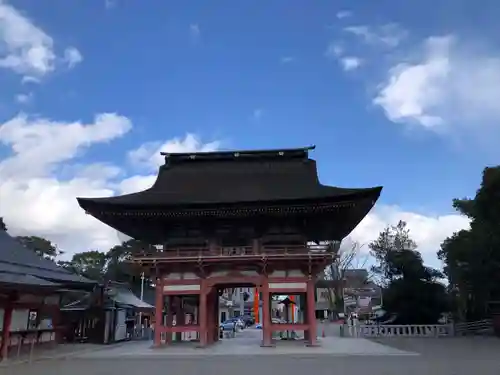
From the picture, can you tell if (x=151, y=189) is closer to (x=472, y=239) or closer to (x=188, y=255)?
(x=188, y=255)

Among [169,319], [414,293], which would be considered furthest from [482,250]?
[169,319]

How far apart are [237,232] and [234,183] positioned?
3157 millimetres

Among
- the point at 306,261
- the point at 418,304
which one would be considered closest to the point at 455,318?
the point at 418,304

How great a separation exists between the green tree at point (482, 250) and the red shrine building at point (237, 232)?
11051 millimetres

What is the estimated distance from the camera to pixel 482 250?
95.1ft

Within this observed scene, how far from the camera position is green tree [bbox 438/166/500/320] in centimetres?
2883

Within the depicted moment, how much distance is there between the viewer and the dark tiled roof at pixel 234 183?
2112cm

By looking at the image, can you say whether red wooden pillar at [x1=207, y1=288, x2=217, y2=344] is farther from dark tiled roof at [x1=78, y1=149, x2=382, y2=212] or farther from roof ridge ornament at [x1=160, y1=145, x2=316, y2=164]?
roof ridge ornament at [x1=160, y1=145, x2=316, y2=164]

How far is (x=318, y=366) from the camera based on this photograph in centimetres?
1354

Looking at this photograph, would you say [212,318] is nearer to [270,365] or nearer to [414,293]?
[270,365]

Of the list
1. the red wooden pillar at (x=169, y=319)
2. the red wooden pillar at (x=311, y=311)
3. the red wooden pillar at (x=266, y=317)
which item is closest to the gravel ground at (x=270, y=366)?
the red wooden pillar at (x=266, y=317)

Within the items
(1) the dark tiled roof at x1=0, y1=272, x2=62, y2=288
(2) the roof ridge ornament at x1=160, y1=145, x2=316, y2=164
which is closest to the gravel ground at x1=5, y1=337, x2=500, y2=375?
(1) the dark tiled roof at x1=0, y1=272, x2=62, y2=288

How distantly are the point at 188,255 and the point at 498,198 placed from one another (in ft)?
67.3

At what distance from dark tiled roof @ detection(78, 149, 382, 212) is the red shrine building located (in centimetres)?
6
